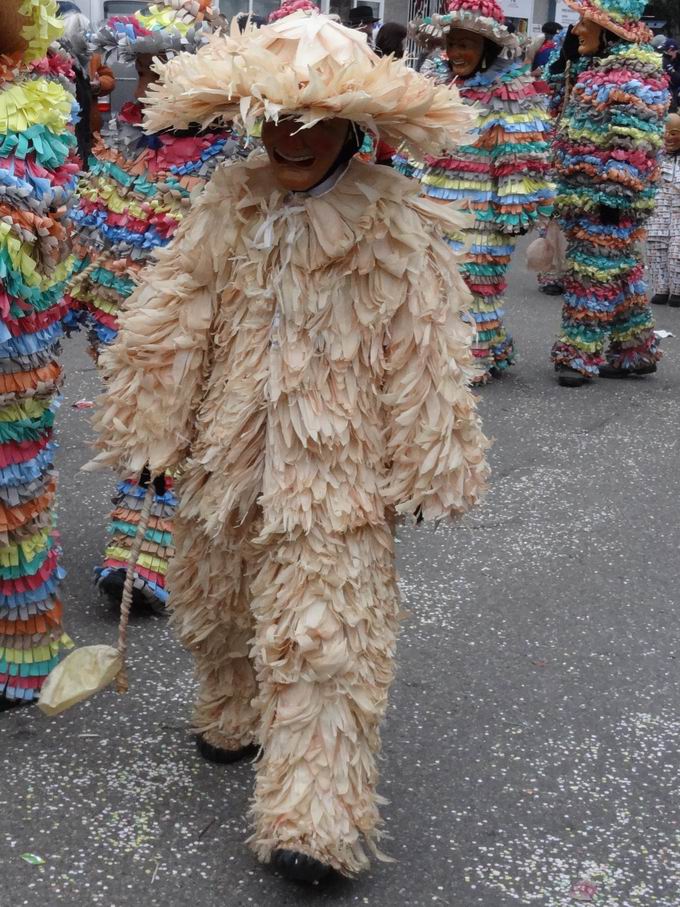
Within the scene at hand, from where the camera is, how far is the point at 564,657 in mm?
3998

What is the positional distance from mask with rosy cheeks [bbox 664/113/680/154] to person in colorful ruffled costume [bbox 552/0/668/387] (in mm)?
2503

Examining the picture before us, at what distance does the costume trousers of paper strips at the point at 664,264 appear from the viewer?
10.1m

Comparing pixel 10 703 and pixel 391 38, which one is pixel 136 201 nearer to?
pixel 10 703

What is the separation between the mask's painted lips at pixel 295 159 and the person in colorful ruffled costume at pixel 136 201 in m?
1.19

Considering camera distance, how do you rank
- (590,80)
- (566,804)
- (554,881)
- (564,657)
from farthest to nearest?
(590,80) < (564,657) < (566,804) < (554,881)

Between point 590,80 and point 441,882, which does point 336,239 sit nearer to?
point 441,882

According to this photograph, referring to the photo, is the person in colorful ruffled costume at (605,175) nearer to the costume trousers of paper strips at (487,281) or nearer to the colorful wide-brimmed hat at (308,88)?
the costume trousers of paper strips at (487,281)

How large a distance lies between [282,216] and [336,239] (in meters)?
0.15

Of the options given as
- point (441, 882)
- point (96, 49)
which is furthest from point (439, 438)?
point (96, 49)

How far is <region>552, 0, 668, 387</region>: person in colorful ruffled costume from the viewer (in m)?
6.94

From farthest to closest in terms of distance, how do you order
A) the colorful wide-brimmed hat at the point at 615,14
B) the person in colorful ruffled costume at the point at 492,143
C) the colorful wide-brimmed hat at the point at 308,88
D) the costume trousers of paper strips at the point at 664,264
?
the costume trousers of paper strips at the point at 664,264 → the colorful wide-brimmed hat at the point at 615,14 → the person in colorful ruffled costume at the point at 492,143 → the colorful wide-brimmed hat at the point at 308,88

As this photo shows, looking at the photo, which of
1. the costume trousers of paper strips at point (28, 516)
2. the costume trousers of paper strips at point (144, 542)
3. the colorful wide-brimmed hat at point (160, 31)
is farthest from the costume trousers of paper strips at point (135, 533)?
the colorful wide-brimmed hat at point (160, 31)

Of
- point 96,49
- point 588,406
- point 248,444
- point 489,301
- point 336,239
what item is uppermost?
point 96,49

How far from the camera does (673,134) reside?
979 centimetres
